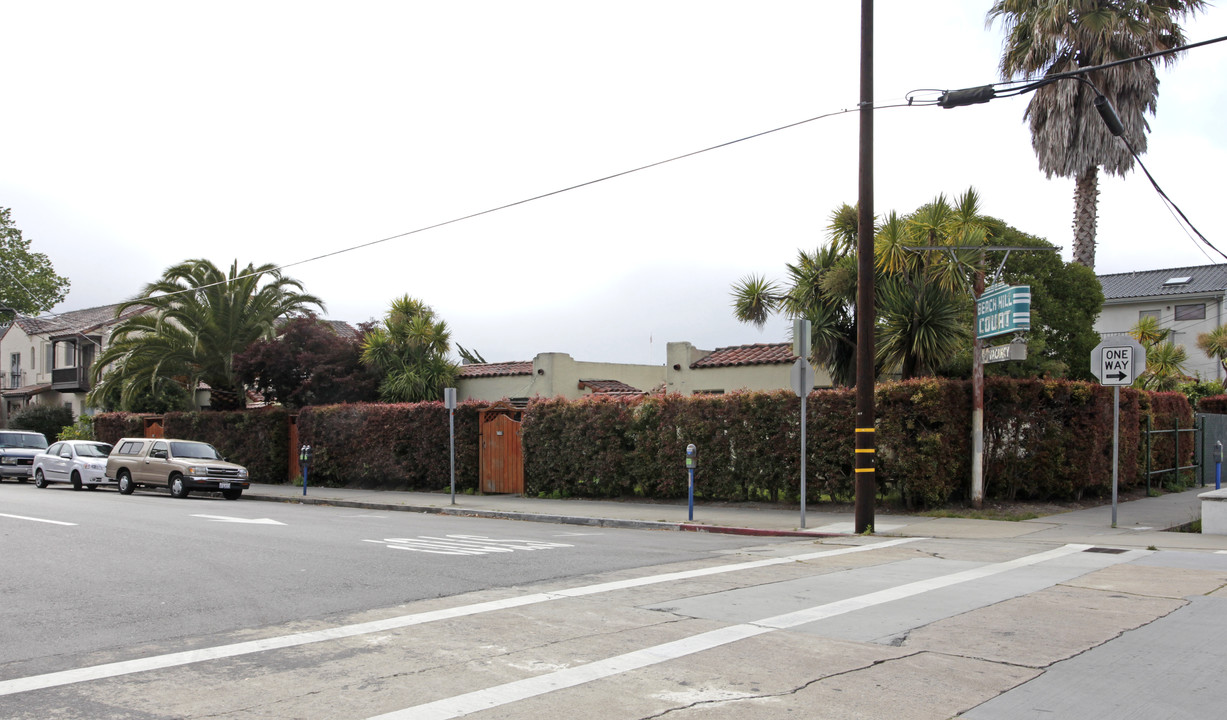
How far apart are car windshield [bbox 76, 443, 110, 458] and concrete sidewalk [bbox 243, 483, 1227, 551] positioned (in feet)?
36.0

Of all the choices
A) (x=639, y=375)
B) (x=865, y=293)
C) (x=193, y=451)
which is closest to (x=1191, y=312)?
(x=639, y=375)

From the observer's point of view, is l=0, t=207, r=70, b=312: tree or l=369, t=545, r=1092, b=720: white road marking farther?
l=0, t=207, r=70, b=312: tree

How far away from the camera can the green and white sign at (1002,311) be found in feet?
46.0

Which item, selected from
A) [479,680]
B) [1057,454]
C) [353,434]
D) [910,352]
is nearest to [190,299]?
[353,434]

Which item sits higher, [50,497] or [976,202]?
[976,202]

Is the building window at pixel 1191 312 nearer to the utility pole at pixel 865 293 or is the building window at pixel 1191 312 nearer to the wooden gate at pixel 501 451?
the wooden gate at pixel 501 451

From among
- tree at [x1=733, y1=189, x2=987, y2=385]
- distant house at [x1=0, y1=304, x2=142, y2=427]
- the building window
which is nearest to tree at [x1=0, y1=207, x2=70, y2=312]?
→ distant house at [x1=0, y1=304, x2=142, y2=427]

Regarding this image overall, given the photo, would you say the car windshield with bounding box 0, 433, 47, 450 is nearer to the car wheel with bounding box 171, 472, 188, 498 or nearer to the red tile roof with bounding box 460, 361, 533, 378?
the car wheel with bounding box 171, 472, 188, 498

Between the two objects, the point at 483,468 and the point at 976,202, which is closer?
the point at 976,202

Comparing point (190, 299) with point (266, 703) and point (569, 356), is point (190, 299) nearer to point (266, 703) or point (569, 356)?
point (569, 356)

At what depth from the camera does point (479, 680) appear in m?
5.77

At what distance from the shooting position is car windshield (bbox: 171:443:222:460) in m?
24.4

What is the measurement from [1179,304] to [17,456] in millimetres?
52460

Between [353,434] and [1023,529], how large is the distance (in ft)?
62.2
